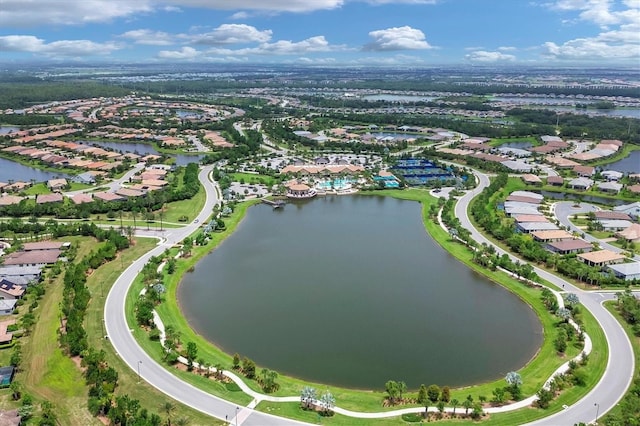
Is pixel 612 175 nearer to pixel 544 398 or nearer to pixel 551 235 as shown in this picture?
pixel 551 235

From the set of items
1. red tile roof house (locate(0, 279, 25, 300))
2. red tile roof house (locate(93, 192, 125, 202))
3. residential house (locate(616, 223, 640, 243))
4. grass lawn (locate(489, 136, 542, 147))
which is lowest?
red tile roof house (locate(0, 279, 25, 300))

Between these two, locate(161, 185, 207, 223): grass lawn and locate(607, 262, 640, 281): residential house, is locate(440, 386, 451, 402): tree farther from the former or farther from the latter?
locate(161, 185, 207, 223): grass lawn

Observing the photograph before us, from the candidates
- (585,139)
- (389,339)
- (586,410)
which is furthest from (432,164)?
(586,410)

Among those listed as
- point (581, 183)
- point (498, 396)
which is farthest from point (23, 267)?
point (581, 183)

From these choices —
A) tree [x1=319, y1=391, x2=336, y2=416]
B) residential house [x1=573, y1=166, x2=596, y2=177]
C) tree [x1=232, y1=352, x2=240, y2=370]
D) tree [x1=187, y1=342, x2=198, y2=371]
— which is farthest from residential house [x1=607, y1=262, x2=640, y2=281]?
residential house [x1=573, y1=166, x2=596, y2=177]

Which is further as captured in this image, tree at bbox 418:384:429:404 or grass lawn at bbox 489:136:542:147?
grass lawn at bbox 489:136:542:147
